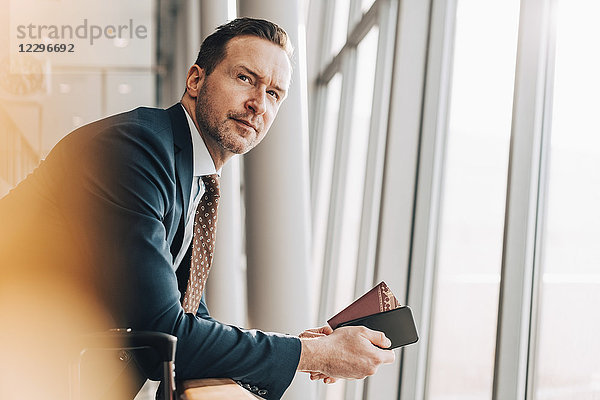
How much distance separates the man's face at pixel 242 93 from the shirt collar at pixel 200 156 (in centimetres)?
5

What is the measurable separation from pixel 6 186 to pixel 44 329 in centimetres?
369

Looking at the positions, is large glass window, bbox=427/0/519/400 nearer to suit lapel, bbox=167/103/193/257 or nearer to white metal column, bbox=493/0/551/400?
white metal column, bbox=493/0/551/400

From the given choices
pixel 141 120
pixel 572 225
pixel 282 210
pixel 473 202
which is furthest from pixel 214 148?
pixel 473 202

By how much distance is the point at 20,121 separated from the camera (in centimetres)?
582

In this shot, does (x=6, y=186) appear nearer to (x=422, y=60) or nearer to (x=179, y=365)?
(x=422, y=60)

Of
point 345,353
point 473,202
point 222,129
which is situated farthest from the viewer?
point 473,202

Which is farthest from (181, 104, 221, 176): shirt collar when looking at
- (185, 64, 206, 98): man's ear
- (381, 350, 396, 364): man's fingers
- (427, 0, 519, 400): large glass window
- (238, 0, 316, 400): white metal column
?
(427, 0, 519, 400): large glass window

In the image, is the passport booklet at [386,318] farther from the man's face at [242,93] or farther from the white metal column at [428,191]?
the white metal column at [428,191]

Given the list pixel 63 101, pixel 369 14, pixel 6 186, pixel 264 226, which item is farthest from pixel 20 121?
pixel 264 226

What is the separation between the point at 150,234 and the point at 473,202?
4.66ft

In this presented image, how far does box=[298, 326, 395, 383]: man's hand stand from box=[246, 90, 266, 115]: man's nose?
1.91 feet

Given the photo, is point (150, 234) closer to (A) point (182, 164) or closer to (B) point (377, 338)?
(A) point (182, 164)

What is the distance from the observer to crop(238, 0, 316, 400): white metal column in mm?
2330

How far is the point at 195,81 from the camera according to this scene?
168 centimetres
